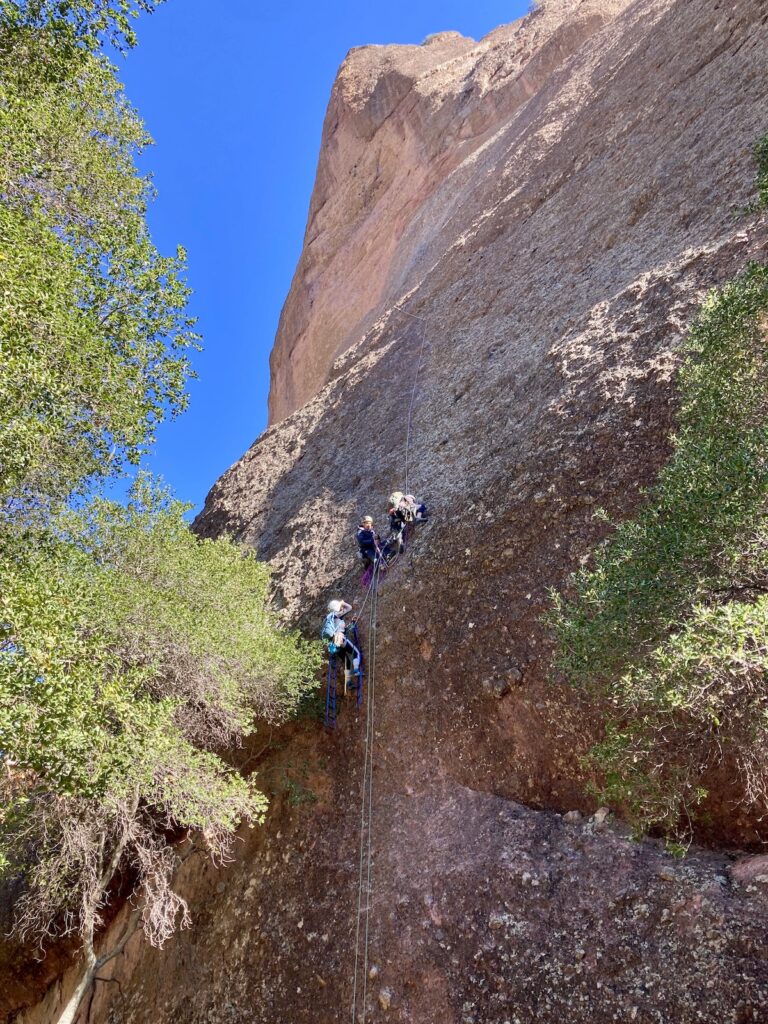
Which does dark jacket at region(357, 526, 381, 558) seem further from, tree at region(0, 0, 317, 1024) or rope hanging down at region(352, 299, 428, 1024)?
tree at region(0, 0, 317, 1024)

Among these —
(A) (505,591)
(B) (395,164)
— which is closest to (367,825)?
(A) (505,591)

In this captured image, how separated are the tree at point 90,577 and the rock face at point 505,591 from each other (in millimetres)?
1574

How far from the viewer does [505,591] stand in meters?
10.2

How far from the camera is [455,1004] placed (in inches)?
278

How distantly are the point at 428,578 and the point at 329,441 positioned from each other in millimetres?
8986

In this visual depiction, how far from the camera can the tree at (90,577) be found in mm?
7301

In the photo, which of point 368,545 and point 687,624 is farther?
point 368,545

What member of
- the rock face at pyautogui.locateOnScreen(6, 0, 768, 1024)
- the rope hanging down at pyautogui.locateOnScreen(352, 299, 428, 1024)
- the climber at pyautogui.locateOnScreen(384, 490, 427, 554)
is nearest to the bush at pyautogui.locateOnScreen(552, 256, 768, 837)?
the rock face at pyautogui.locateOnScreen(6, 0, 768, 1024)

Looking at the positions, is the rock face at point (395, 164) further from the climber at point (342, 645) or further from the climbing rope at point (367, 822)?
the climbing rope at point (367, 822)

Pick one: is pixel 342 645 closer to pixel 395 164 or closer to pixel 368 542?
pixel 368 542

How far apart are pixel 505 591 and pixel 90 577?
696 cm

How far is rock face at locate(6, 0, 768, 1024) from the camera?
22.3 ft

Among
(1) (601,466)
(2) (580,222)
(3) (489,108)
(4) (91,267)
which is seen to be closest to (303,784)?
(1) (601,466)

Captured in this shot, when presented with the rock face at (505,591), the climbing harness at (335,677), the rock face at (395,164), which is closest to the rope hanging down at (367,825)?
the rock face at (505,591)
